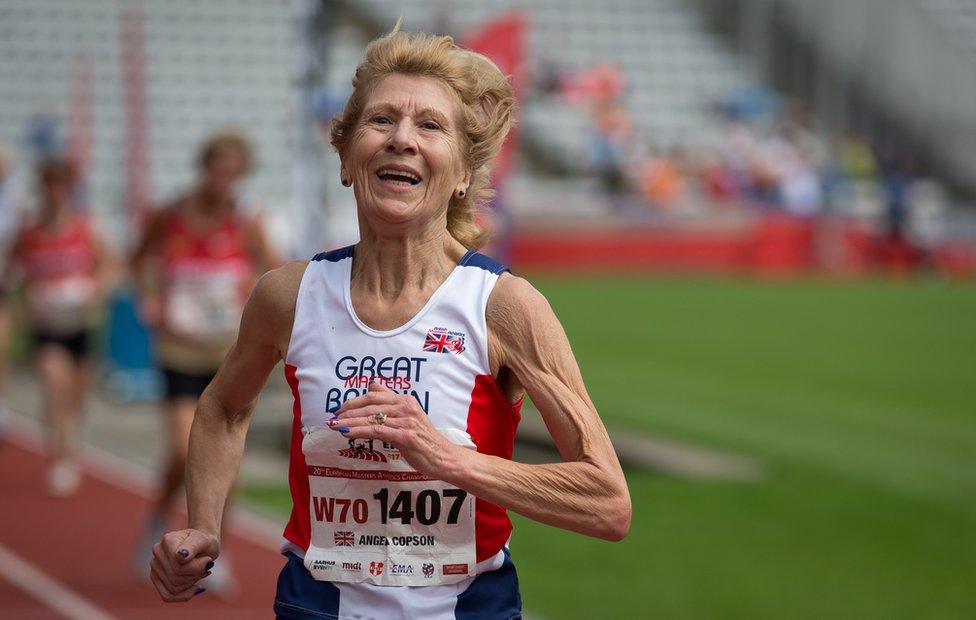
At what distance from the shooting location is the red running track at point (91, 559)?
7.42m

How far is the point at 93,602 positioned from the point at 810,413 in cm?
859

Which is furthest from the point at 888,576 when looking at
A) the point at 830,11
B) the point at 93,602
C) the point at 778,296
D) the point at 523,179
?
the point at 830,11

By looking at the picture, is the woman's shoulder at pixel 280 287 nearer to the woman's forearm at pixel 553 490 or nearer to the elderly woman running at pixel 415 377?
the elderly woman running at pixel 415 377

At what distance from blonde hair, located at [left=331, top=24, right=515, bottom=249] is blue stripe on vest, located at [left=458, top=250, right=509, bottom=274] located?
122 mm

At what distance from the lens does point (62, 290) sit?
1109 centimetres

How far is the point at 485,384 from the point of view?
3.11m

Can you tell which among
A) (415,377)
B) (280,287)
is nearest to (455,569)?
(415,377)

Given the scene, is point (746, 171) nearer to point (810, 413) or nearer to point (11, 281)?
point (810, 413)

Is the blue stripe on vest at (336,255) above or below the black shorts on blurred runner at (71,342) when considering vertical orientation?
above

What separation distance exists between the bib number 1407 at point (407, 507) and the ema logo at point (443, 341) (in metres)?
0.28

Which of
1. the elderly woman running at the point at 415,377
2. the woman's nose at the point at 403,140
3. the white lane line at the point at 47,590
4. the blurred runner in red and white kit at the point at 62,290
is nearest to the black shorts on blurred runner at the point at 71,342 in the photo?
the blurred runner in red and white kit at the point at 62,290

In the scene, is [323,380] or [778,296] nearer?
[323,380]

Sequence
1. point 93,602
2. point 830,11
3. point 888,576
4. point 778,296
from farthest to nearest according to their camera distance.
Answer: point 830,11 < point 778,296 < point 888,576 < point 93,602

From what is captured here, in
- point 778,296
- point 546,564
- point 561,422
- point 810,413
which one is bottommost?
point 778,296
